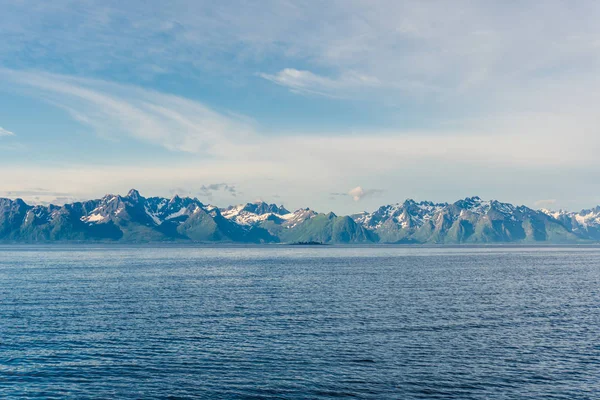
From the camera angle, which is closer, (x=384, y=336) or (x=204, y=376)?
(x=204, y=376)

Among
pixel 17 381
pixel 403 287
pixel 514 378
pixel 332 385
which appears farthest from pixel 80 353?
pixel 403 287

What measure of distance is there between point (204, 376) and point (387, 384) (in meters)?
14.0

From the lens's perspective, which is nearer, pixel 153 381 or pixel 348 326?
pixel 153 381

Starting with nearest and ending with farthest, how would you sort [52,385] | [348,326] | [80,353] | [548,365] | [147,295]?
[52,385] → [548,365] → [80,353] → [348,326] → [147,295]

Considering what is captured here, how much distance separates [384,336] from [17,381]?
33980mm

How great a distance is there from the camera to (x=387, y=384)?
133ft

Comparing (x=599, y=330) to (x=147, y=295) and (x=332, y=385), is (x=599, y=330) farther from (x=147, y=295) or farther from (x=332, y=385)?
(x=147, y=295)

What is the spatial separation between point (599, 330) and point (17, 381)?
5726cm

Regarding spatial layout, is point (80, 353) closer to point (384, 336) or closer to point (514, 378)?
point (384, 336)

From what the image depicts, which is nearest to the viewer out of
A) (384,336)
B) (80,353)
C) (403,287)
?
(80,353)

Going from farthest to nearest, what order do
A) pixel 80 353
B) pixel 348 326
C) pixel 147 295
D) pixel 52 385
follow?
pixel 147 295, pixel 348 326, pixel 80 353, pixel 52 385

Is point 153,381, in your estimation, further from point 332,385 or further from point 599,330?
point 599,330

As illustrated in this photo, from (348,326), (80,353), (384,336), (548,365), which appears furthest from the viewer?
(348,326)

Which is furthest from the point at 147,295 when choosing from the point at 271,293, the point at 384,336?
the point at 384,336
